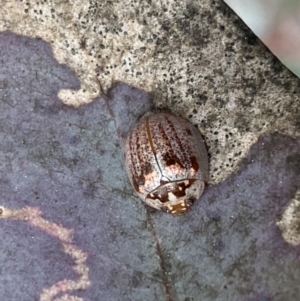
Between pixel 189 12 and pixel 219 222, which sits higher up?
pixel 189 12

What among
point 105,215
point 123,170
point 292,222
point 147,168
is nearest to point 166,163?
point 147,168

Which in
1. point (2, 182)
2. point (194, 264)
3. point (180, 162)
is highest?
point (180, 162)

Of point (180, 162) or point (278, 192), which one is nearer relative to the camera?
point (180, 162)

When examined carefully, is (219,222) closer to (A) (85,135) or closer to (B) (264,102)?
(B) (264,102)

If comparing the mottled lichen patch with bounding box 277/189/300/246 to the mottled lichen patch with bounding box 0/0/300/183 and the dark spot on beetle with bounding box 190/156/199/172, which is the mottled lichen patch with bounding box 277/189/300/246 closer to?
the mottled lichen patch with bounding box 0/0/300/183

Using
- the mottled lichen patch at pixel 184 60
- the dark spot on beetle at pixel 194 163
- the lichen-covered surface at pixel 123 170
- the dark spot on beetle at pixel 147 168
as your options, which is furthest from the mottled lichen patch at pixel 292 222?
the dark spot on beetle at pixel 147 168

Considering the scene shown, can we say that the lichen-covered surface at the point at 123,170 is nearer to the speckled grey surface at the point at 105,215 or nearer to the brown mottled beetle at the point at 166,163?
the speckled grey surface at the point at 105,215

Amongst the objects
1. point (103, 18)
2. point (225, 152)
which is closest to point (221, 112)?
point (225, 152)
